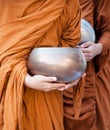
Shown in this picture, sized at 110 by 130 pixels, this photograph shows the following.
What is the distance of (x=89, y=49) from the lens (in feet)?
5.07

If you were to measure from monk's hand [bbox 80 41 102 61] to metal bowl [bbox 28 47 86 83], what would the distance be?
1.22 ft

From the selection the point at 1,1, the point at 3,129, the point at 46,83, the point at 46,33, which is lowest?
the point at 3,129

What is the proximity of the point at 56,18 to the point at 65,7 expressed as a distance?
0.06 meters

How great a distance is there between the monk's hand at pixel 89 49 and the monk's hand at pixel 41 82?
1.32 feet

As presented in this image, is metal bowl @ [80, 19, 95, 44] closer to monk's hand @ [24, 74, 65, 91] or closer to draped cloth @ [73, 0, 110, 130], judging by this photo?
draped cloth @ [73, 0, 110, 130]

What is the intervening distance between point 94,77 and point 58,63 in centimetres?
61

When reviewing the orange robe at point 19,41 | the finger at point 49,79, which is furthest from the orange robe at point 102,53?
the finger at point 49,79

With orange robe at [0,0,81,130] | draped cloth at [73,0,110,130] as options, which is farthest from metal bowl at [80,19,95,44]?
orange robe at [0,0,81,130]

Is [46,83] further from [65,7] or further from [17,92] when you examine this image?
[65,7]

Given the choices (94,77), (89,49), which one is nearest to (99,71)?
(94,77)

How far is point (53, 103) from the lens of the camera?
4.17 feet

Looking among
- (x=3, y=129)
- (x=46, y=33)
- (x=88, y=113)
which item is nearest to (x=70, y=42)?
(x=46, y=33)

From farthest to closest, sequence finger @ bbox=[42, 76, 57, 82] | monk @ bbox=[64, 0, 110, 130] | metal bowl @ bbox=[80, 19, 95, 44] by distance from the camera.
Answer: monk @ bbox=[64, 0, 110, 130] < metal bowl @ bbox=[80, 19, 95, 44] < finger @ bbox=[42, 76, 57, 82]

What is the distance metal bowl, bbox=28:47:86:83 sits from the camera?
1119mm
